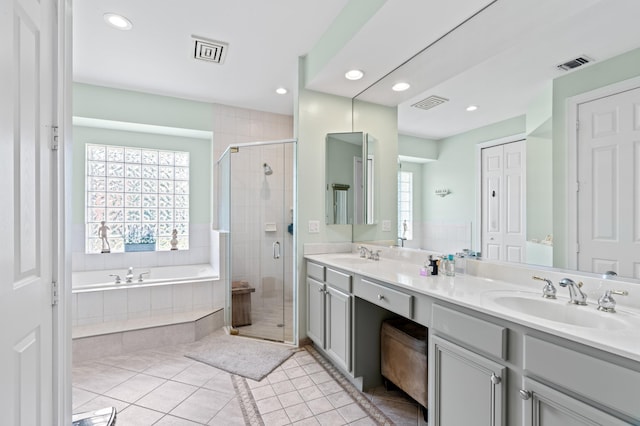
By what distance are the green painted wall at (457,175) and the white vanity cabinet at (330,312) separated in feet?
2.64

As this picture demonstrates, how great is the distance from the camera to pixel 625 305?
3.90 feet

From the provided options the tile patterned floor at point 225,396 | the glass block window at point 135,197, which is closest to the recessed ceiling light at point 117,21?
the glass block window at point 135,197

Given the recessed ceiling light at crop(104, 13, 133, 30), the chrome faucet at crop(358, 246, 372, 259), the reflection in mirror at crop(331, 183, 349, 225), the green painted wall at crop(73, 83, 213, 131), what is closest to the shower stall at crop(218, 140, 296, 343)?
the reflection in mirror at crop(331, 183, 349, 225)

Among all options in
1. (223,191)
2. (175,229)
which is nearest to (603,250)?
(223,191)

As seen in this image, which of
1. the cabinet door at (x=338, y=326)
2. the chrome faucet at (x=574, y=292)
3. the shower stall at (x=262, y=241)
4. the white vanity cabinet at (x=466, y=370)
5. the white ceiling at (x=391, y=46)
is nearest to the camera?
the white vanity cabinet at (x=466, y=370)

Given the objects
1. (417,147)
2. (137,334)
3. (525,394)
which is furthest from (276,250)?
(525,394)

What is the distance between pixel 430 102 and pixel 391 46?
1.57ft

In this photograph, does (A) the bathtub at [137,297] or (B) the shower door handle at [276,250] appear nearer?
(A) the bathtub at [137,297]

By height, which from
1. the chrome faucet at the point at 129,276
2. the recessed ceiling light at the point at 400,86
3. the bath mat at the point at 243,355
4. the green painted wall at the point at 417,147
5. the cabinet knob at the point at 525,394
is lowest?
the bath mat at the point at 243,355

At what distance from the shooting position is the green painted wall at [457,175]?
1.86m

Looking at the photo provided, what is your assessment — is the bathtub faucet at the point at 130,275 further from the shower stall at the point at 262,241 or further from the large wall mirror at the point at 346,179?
the large wall mirror at the point at 346,179

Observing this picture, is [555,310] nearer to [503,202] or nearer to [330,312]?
[503,202]

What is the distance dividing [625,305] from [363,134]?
2.15 m

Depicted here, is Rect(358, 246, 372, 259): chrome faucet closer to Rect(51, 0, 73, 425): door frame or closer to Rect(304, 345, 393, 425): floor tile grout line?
Rect(304, 345, 393, 425): floor tile grout line
